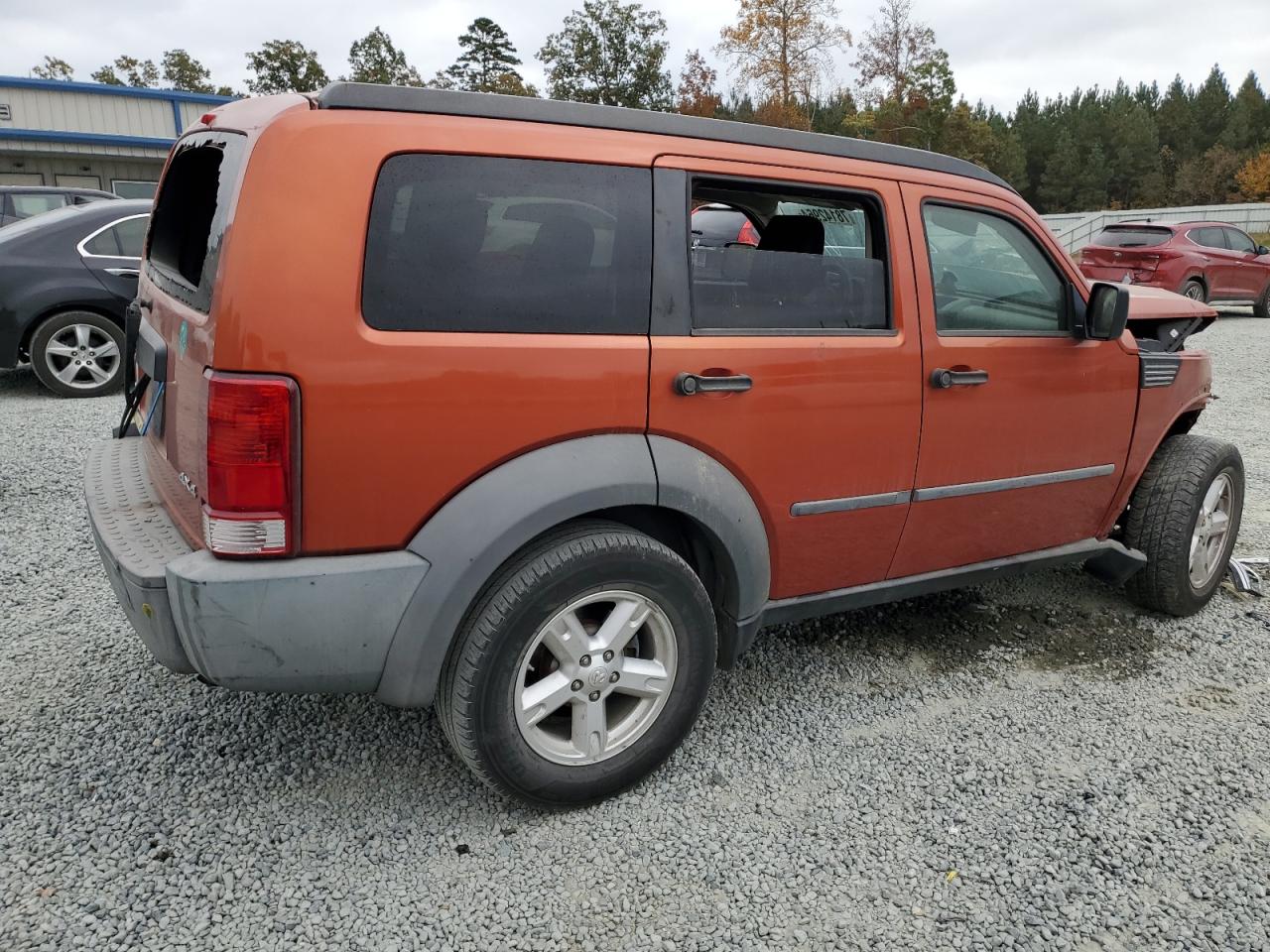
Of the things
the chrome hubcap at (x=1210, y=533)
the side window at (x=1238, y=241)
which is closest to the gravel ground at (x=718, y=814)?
the chrome hubcap at (x=1210, y=533)

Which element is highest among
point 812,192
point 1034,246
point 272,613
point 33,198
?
point 33,198

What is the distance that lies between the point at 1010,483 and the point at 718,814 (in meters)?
1.60

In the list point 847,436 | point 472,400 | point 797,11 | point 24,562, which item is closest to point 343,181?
point 472,400

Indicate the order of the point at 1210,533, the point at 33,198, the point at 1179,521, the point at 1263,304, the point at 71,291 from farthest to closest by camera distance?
the point at 1263,304, the point at 33,198, the point at 71,291, the point at 1210,533, the point at 1179,521

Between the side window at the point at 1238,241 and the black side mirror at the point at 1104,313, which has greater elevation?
the side window at the point at 1238,241

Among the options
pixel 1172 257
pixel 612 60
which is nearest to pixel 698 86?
pixel 612 60

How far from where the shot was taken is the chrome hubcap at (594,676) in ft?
7.96

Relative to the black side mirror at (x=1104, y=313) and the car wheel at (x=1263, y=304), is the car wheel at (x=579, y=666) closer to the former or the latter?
the black side mirror at (x=1104, y=313)

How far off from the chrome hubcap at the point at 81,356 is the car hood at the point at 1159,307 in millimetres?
7534

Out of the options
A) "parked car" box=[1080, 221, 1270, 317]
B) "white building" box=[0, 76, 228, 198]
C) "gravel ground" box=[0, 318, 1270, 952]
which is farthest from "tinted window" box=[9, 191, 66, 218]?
"parked car" box=[1080, 221, 1270, 317]

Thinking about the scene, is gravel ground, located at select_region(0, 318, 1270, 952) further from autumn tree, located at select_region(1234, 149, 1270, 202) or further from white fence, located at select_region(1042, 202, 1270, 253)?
autumn tree, located at select_region(1234, 149, 1270, 202)

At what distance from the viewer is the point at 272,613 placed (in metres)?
2.09

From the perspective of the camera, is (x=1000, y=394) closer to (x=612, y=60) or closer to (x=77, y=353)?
(x=77, y=353)

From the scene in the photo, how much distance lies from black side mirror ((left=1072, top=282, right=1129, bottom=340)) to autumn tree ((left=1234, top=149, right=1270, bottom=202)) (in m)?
58.7
